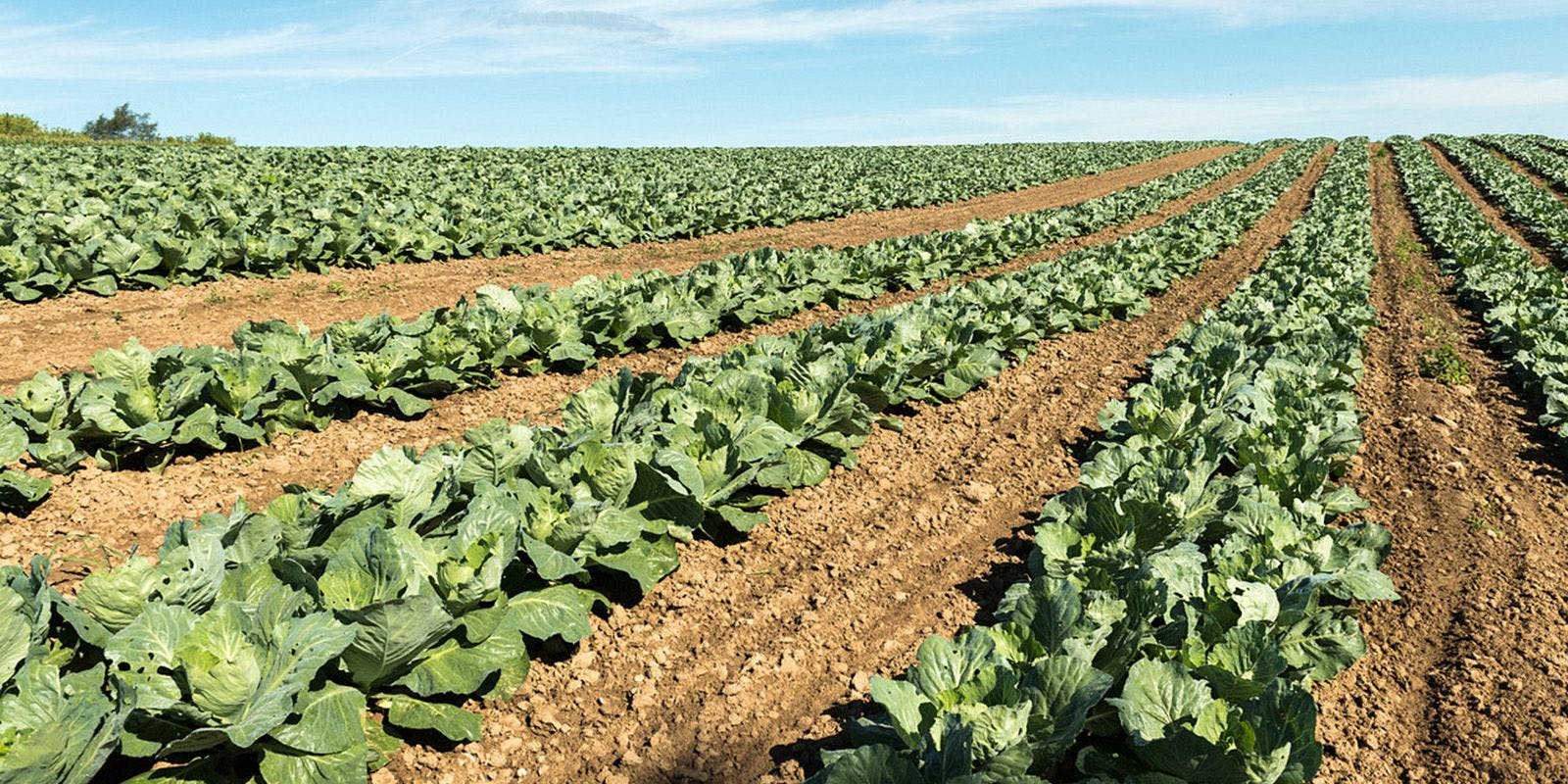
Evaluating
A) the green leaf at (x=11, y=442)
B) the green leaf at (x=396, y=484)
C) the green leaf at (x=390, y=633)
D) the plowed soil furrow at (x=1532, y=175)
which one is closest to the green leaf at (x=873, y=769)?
the green leaf at (x=390, y=633)

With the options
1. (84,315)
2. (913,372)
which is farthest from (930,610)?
(84,315)

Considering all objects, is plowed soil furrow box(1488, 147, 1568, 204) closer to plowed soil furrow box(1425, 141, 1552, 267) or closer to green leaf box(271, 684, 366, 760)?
plowed soil furrow box(1425, 141, 1552, 267)

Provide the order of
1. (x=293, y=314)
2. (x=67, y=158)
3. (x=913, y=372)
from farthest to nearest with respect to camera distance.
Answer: (x=67, y=158) < (x=293, y=314) < (x=913, y=372)

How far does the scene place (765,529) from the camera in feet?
18.6

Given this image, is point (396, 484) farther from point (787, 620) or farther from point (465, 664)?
point (787, 620)

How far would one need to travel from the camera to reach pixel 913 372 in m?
7.91

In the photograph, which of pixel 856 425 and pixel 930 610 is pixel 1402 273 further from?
pixel 930 610

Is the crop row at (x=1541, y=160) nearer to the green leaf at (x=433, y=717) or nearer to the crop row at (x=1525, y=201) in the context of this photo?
the crop row at (x=1525, y=201)

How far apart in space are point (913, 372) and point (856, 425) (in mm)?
1304

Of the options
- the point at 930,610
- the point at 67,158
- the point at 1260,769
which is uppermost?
the point at 67,158

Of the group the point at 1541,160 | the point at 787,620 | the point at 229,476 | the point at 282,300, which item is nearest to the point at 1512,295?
the point at 787,620

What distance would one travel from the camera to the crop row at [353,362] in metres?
6.23

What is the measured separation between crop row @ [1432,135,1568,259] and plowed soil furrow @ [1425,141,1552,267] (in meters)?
0.19

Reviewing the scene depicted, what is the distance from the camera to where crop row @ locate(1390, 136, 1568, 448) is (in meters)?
8.63
